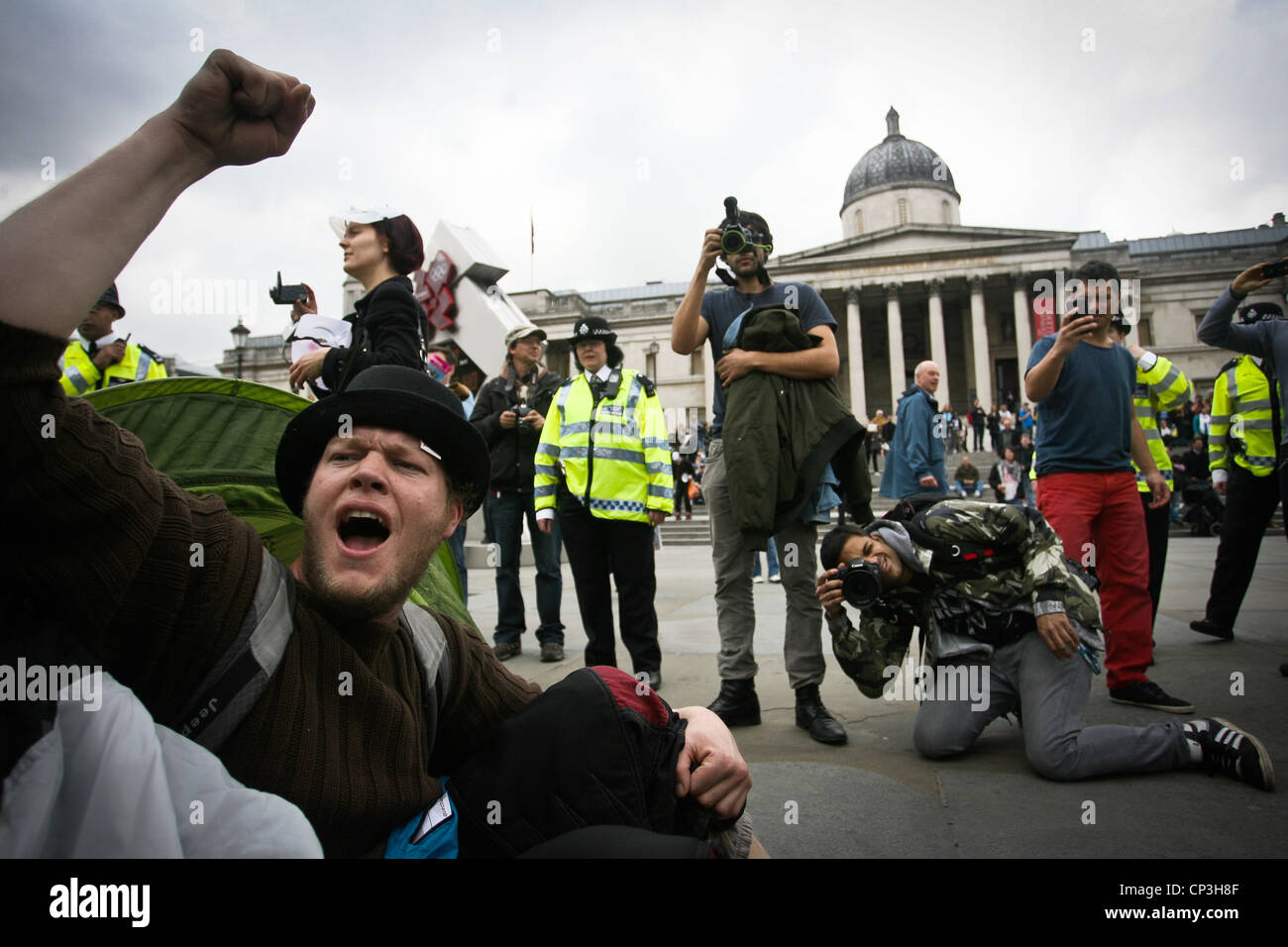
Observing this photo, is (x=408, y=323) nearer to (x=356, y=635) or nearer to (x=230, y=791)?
(x=356, y=635)

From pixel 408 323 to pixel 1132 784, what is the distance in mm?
2857

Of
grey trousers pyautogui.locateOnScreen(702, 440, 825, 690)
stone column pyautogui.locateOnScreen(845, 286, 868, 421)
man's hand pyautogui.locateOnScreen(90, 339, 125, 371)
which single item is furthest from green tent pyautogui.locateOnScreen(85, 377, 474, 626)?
stone column pyautogui.locateOnScreen(845, 286, 868, 421)

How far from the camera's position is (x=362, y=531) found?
4.73 ft

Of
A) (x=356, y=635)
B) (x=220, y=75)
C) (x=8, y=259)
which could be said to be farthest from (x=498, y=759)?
(x=220, y=75)

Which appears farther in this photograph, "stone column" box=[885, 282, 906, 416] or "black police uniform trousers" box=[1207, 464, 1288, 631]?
"stone column" box=[885, 282, 906, 416]

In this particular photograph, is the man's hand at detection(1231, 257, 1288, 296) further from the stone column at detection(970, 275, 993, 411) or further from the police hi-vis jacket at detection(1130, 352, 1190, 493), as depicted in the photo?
the stone column at detection(970, 275, 993, 411)

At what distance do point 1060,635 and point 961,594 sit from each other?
0.35m

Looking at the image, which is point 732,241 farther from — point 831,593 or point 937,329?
point 937,329

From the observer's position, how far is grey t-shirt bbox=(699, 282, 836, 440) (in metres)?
3.49

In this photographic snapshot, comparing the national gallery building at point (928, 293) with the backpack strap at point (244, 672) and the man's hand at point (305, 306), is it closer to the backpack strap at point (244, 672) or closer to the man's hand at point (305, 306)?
the man's hand at point (305, 306)

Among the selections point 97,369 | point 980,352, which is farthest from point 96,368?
point 980,352

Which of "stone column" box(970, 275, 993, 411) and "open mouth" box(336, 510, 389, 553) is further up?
"stone column" box(970, 275, 993, 411)

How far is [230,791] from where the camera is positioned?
914mm

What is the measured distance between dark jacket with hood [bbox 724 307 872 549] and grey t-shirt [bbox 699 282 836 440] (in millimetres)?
161
